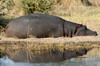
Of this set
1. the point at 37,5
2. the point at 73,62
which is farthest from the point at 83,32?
the point at 37,5

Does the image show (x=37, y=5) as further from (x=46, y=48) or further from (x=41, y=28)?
(x=46, y=48)

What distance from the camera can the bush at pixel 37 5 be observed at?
15.3m

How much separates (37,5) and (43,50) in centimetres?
733

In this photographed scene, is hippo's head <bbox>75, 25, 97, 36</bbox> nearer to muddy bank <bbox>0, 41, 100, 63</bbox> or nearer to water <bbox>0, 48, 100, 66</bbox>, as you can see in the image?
muddy bank <bbox>0, 41, 100, 63</bbox>

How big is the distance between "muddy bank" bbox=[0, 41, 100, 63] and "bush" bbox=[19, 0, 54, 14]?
20.4 feet

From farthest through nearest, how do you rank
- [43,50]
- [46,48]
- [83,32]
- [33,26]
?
[83,32] < [33,26] < [46,48] < [43,50]

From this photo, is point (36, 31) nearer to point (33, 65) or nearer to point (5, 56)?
point (5, 56)

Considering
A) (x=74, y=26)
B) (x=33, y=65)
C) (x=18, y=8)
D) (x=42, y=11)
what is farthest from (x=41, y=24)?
(x=18, y=8)

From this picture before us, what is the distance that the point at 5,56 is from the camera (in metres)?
7.72

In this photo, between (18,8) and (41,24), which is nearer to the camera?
(41,24)

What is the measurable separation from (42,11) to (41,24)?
5.19 metres

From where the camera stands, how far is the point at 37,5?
1534cm

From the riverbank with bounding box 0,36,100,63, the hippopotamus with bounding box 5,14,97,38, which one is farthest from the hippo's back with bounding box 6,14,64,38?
the riverbank with bounding box 0,36,100,63

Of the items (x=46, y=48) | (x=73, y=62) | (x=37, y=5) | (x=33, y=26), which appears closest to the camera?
(x=73, y=62)
